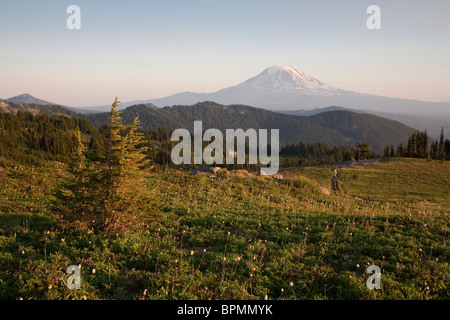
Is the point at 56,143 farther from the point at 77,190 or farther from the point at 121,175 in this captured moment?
the point at 121,175

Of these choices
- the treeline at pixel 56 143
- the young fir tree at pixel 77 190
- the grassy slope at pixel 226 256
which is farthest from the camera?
the treeline at pixel 56 143

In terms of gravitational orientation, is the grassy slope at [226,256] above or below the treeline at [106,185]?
below

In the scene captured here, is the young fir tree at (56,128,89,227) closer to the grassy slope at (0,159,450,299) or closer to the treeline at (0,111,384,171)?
the grassy slope at (0,159,450,299)

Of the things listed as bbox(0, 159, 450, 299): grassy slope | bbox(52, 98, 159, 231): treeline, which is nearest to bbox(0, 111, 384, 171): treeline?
bbox(0, 159, 450, 299): grassy slope

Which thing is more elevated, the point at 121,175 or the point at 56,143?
the point at 121,175

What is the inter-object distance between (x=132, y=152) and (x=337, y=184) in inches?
1543

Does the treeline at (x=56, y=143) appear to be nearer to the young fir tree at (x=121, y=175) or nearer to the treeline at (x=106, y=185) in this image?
the young fir tree at (x=121, y=175)

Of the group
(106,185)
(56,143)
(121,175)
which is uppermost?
(121,175)

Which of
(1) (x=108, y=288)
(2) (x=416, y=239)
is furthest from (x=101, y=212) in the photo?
(2) (x=416, y=239)

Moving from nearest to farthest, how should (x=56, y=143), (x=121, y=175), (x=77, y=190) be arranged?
(x=121, y=175) → (x=77, y=190) → (x=56, y=143)

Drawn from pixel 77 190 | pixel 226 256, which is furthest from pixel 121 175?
pixel 226 256

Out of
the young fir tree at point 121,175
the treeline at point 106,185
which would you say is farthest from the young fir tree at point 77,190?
the young fir tree at point 121,175

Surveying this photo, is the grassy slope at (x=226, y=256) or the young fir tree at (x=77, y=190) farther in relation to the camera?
the young fir tree at (x=77, y=190)

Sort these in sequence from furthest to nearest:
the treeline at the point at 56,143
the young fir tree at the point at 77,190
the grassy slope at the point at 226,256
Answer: the treeline at the point at 56,143 → the young fir tree at the point at 77,190 → the grassy slope at the point at 226,256
